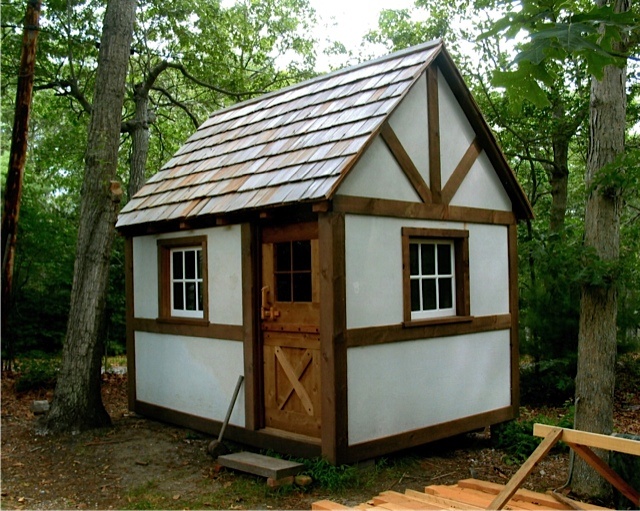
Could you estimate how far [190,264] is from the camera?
9.01 m

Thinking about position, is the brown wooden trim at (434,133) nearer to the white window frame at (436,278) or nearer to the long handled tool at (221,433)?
the white window frame at (436,278)

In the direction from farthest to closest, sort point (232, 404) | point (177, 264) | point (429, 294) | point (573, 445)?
point (177, 264) → point (429, 294) → point (232, 404) → point (573, 445)

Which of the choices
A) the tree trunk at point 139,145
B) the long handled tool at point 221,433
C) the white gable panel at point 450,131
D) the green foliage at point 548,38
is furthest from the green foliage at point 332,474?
the tree trunk at point 139,145

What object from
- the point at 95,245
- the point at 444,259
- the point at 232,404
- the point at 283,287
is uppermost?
the point at 95,245

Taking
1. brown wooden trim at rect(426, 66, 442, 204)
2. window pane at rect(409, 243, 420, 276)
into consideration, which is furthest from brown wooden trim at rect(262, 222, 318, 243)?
brown wooden trim at rect(426, 66, 442, 204)

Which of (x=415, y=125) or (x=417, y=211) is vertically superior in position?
(x=415, y=125)

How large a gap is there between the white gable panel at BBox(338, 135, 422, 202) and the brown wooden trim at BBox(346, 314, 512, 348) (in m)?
1.45

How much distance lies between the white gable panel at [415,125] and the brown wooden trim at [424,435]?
2.94m

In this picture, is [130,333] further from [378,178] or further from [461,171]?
[461,171]

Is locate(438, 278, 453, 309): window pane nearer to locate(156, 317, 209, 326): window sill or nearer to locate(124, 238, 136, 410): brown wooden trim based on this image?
locate(156, 317, 209, 326): window sill

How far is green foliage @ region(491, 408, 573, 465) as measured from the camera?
8117 millimetres

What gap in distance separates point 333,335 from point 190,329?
2.83 m

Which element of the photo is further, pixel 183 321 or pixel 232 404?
pixel 183 321

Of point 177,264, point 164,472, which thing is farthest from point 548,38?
point 177,264
